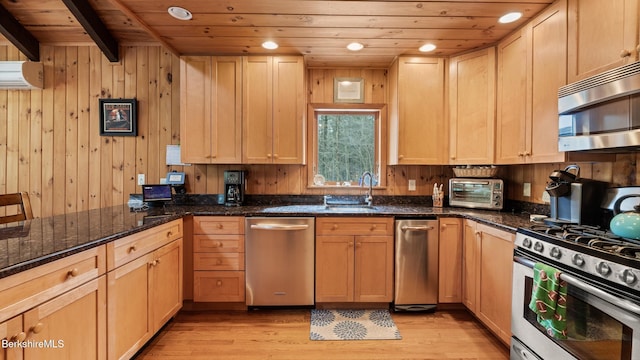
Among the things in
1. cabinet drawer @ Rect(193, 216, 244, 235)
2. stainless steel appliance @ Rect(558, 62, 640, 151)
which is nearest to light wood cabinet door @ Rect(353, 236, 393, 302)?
cabinet drawer @ Rect(193, 216, 244, 235)

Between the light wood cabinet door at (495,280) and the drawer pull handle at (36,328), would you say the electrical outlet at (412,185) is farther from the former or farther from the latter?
the drawer pull handle at (36,328)

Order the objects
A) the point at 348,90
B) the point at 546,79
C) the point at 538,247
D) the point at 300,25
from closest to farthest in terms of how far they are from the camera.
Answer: the point at 538,247, the point at 546,79, the point at 300,25, the point at 348,90

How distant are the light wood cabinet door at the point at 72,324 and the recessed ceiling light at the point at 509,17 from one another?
10.4ft

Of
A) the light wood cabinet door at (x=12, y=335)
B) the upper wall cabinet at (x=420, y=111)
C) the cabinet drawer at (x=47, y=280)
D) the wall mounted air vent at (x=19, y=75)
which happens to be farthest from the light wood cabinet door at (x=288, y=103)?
the wall mounted air vent at (x=19, y=75)

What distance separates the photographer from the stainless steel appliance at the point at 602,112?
1.35 metres

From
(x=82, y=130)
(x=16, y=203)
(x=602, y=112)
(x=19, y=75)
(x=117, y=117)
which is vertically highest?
(x=19, y=75)

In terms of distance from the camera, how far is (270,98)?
2.74 meters

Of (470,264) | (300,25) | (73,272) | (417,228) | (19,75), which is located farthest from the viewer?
(19,75)

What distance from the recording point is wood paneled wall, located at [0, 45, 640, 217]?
287 centimetres

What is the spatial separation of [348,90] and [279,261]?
1964mm

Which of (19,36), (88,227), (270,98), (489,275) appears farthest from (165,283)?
(19,36)

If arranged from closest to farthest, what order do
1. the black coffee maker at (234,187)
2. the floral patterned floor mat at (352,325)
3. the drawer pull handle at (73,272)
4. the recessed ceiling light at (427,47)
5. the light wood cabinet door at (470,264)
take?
the drawer pull handle at (73,272) → the floral patterned floor mat at (352,325) → the light wood cabinet door at (470,264) → the recessed ceiling light at (427,47) → the black coffee maker at (234,187)

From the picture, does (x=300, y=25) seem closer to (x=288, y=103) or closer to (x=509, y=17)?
(x=288, y=103)

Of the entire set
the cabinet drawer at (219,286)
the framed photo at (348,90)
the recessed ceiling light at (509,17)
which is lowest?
the cabinet drawer at (219,286)
